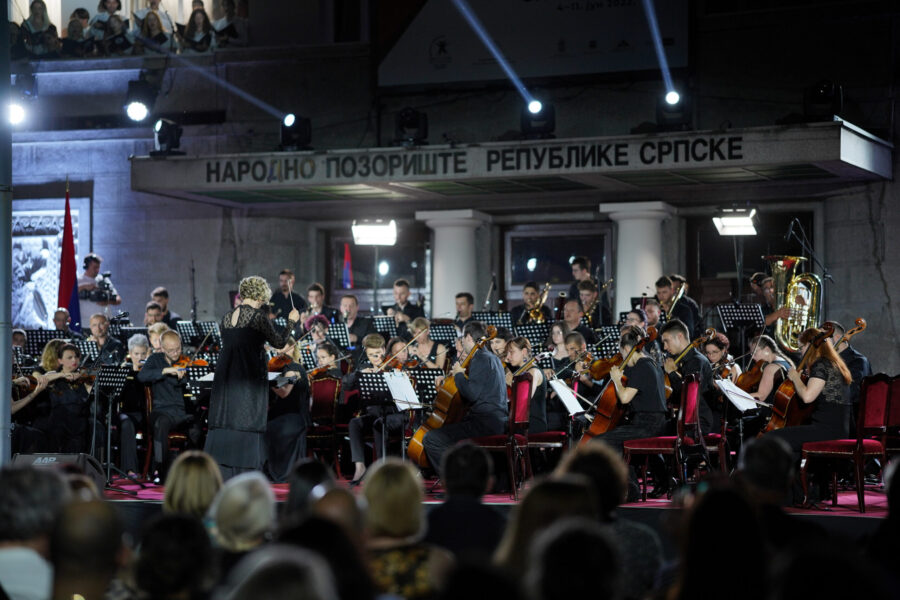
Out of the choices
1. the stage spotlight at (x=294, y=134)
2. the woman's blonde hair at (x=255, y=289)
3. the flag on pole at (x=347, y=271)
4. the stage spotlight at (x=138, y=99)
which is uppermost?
the stage spotlight at (x=138, y=99)

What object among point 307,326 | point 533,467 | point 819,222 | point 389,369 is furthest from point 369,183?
point 819,222

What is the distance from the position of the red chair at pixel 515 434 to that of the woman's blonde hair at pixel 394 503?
6354 millimetres

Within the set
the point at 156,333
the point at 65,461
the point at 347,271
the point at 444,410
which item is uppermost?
the point at 347,271

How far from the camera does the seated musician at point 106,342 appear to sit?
1235 centimetres

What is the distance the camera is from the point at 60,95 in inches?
720

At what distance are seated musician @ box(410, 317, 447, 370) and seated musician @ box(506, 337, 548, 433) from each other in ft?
3.13

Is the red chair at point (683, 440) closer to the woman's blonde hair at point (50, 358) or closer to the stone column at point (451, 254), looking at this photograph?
the woman's blonde hair at point (50, 358)

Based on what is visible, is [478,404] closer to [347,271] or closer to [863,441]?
[863,441]

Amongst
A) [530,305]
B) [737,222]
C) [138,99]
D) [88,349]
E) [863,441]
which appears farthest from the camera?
[138,99]

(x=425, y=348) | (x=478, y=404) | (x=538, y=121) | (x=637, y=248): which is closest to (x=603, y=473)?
(x=478, y=404)

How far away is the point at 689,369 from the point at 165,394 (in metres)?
5.07

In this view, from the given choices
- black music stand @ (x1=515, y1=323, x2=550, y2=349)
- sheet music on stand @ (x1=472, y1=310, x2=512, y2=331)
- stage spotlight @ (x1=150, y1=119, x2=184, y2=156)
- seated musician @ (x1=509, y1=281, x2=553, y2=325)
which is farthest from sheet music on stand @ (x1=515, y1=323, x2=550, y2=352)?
stage spotlight @ (x1=150, y1=119, x2=184, y2=156)

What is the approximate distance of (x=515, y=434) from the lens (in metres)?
10.5

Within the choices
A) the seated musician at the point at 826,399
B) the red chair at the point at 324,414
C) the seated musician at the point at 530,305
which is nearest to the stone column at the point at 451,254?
the seated musician at the point at 530,305
